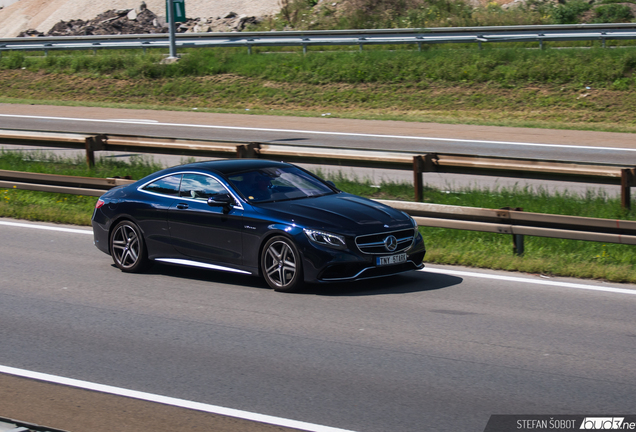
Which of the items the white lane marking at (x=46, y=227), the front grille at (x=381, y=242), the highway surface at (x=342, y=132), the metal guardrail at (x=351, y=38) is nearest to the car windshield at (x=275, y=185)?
the front grille at (x=381, y=242)

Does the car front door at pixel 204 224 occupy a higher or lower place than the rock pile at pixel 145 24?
lower

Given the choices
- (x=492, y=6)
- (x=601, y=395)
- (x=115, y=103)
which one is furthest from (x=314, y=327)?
(x=492, y=6)

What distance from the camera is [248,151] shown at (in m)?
13.5

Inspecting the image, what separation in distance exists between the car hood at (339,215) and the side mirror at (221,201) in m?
0.37

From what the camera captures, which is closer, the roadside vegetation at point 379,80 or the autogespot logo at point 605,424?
the autogespot logo at point 605,424

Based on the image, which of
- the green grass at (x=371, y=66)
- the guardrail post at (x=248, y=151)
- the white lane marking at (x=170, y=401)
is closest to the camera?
the white lane marking at (x=170, y=401)

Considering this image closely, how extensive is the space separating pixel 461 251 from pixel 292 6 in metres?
32.4

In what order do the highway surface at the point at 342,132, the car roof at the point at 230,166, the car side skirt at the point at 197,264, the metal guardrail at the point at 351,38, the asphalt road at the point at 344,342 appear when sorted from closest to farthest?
1. the asphalt road at the point at 344,342
2. the car side skirt at the point at 197,264
3. the car roof at the point at 230,166
4. the highway surface at the point at 342,132
5. the metal guardrail at the point at 351,38

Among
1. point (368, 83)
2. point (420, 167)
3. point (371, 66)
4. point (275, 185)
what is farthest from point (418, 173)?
point (371, 66)

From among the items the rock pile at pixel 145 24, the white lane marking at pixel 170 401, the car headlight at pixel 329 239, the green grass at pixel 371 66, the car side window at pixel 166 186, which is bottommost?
the white lane marking at pixel 170 401

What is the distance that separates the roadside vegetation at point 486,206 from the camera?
986 cm

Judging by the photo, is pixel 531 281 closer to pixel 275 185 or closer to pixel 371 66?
pixel 275 185

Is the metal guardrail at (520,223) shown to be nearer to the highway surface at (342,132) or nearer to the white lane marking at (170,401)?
the white lane marking at (170,401)

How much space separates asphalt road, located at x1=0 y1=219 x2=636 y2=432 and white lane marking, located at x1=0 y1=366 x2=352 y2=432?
8cm
